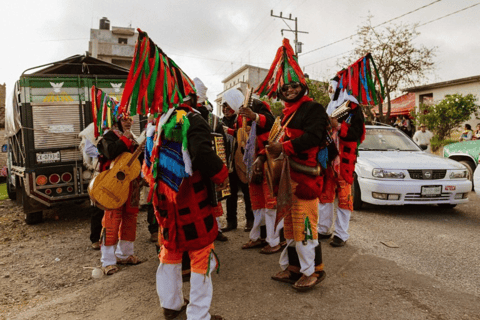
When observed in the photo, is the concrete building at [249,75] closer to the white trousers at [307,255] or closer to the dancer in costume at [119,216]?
the dancer in costume at [119,216]

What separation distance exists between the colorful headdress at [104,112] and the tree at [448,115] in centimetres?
1570

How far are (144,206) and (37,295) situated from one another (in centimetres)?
398

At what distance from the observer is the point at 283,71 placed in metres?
3.44

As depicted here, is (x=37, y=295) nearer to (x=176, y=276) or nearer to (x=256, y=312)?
(x=176, y=276)

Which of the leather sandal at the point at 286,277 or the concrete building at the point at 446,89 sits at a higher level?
the concrete building at the point at 446,89

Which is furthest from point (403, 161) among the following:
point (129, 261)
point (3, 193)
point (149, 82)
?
point (3, 193)

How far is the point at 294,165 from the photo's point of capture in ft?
10.6

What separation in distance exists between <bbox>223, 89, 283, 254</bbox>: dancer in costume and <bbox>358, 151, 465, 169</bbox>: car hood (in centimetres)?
269

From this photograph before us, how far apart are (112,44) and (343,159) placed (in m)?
47.6

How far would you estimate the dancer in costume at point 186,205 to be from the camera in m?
2.57

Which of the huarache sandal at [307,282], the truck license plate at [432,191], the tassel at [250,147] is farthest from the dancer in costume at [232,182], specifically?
the truck license plate at [432,191]

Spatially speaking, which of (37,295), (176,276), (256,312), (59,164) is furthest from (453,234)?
(59,164)

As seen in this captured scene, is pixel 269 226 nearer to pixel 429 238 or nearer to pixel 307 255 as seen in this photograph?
pixel 307 255

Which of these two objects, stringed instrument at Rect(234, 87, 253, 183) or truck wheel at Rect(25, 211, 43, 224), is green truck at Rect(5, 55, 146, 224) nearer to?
truck wheel at Rect(25, 211, 43, 224)
